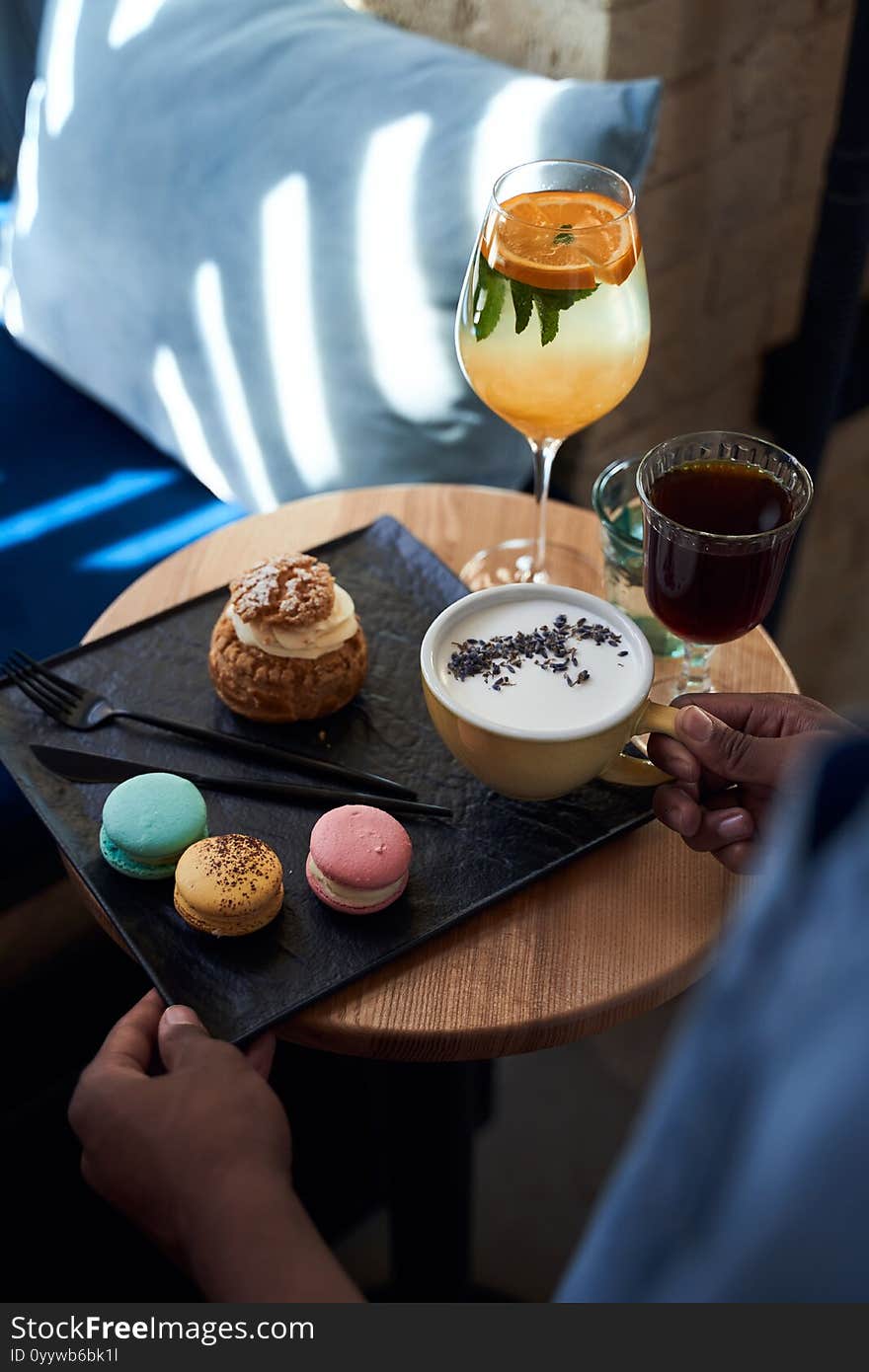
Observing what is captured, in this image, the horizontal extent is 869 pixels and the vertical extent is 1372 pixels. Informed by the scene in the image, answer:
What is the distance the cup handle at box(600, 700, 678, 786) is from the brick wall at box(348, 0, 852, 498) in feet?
2.88

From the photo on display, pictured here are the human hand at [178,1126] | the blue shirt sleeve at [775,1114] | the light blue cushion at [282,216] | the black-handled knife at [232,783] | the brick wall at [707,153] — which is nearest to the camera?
the blue shirt sleeve at [775,1114]

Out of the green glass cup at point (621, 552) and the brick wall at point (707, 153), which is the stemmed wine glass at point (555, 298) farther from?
the brick wall at point (707, 153)

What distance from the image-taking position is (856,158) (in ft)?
4.91

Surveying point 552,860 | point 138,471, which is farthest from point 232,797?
point 138,471

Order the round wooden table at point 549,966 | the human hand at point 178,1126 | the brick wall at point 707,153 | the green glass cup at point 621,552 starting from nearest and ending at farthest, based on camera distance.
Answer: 1. the human hand at point 178,1126
2. the round wooden table at point 549,966
3. the green glass cup at point 621,552
4. the brick wall at point 707,153

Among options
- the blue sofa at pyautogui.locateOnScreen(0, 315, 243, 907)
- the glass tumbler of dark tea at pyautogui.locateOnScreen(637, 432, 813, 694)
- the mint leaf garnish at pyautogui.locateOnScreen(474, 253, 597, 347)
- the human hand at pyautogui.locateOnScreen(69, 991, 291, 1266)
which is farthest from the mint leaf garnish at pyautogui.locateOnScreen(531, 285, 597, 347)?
the blue sofa at pyautogui.locateOnScreen(0, 315, 243, 907)

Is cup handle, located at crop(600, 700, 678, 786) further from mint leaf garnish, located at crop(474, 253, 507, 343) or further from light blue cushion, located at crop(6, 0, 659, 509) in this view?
light blue cushion, located at crop(6, 0, 659, 509)

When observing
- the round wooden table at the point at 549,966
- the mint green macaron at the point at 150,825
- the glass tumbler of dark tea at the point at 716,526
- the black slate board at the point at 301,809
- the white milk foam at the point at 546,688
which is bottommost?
the round wooden table at the point at 549,966

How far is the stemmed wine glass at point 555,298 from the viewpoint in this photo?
0.93 metres

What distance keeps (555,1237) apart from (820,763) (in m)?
1.39

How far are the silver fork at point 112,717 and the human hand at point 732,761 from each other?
0.66ft

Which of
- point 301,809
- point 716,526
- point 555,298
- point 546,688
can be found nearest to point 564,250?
point 555,298

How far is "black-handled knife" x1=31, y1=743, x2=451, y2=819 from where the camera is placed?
90 centimetres

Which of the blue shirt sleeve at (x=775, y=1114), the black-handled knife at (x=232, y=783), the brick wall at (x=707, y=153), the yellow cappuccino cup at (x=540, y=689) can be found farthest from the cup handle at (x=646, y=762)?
the brick wall at (x=707, y=153)
